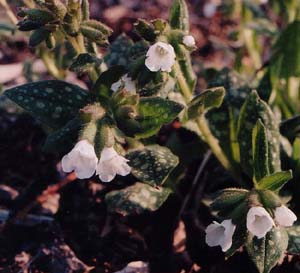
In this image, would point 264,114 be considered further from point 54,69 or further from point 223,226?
point 54,69

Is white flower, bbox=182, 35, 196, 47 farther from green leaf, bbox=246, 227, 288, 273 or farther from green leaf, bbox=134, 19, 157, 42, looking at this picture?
green leaf, bbox=246, 227, 288, 273

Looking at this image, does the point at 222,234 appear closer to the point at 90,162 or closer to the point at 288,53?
the point at 90,162

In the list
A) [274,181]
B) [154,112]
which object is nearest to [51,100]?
[154,112]

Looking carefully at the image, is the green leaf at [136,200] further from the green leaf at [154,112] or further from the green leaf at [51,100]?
the green leaf at [51,100]

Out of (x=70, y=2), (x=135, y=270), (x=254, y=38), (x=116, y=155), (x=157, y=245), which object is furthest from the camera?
(x=254, y=38)

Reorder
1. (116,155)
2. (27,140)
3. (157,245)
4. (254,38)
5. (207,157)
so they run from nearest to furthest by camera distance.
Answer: (116,155)
(157,245)
(207,157)
(27,140)
(254,38)

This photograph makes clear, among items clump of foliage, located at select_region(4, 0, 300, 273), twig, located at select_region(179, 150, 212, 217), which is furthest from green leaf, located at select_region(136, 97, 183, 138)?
twig, located at select_region(179, 150, 212, 217)

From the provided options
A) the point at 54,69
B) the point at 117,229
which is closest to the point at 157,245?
the point at 117,229
